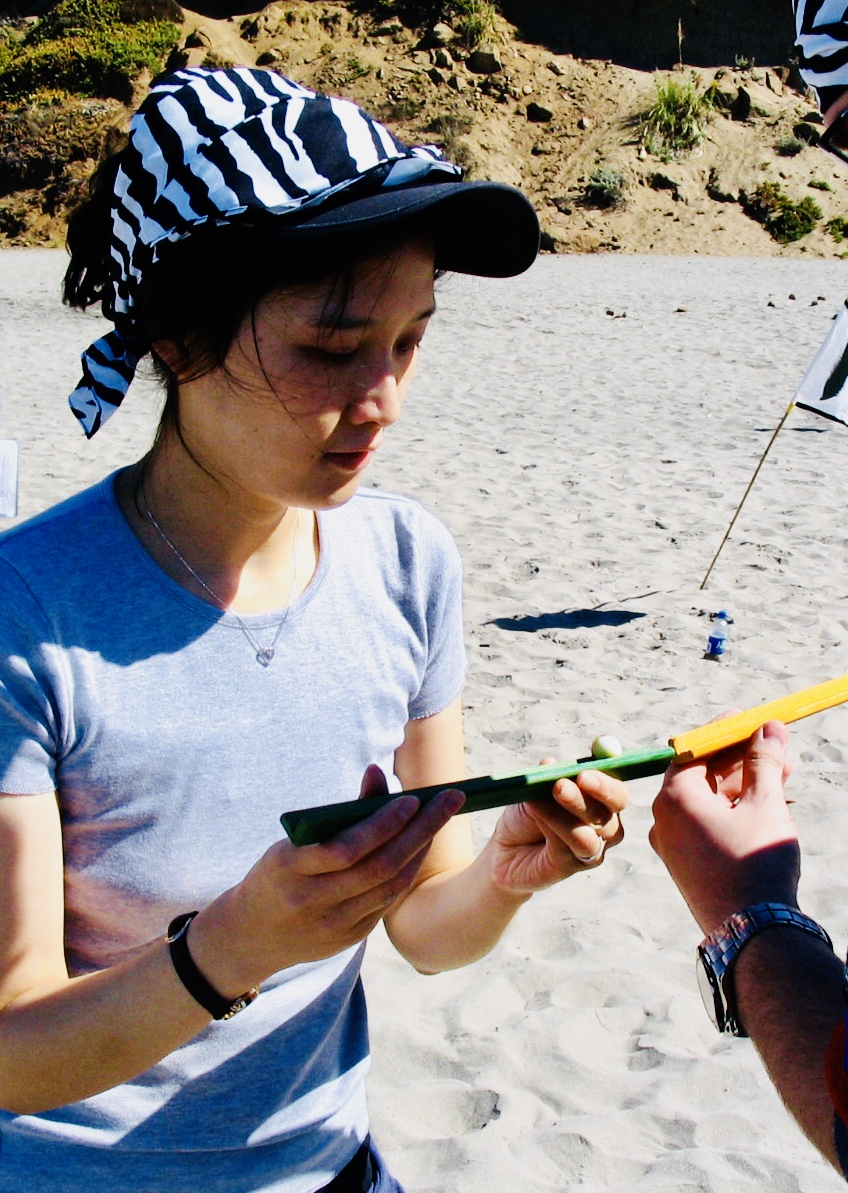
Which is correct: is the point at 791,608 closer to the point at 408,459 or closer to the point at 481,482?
the point at 481,482

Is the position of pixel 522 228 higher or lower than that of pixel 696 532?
higher

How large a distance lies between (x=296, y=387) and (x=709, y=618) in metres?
5.09

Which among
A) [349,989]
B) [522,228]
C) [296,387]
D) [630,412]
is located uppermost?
[522,228]

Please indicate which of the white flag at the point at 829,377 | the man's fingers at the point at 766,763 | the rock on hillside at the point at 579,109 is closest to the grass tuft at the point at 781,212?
the rock on hillside at the point at 579,109

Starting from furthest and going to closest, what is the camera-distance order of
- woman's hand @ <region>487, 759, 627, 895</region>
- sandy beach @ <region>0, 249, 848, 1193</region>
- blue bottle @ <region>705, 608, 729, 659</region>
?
blue bottle @ <region>705, 608, 729, 659</region> < sandy beach @ <region>0, 249, 848, 1193</region> < woman's hand @ <region>487, 759, 627, 895</region>

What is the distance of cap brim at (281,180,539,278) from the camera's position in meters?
1.25

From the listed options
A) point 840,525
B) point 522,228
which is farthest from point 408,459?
point 522,228

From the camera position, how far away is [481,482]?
27.5 feet

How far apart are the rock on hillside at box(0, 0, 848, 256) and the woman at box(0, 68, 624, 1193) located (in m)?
29.0

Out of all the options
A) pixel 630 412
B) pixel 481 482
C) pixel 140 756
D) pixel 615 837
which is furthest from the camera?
pixel 630 412

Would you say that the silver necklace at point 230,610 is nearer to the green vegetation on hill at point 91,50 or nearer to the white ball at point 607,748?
the white ball at point 607,748

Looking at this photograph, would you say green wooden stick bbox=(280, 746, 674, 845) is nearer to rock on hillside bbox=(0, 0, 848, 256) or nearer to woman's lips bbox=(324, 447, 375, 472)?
woman's lips bbox=(324, 447, 375, 472)

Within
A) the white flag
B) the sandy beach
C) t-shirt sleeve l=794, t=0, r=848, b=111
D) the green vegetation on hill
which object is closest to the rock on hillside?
the green vegetation on hill

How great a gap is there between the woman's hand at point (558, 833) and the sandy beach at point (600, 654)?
898 millimetres
